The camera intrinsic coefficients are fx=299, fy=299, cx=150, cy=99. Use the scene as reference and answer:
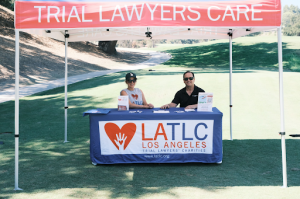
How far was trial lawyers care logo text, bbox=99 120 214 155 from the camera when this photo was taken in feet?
16.3

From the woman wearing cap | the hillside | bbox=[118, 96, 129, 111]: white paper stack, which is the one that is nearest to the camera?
bbox=[118, 96, 129, 111]: white paper stack

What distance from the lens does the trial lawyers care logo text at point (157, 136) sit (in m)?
4.96

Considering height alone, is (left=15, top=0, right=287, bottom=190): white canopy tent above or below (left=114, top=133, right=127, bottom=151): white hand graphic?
above

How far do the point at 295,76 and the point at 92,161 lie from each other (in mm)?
11909

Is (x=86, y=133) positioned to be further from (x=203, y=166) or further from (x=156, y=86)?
(x=156, y=86)

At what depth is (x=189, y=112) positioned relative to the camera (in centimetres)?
504

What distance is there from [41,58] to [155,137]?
2131 cm

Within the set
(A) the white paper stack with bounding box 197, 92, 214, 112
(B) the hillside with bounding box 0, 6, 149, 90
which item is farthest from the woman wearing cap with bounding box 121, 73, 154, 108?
(B) the hillside with bounding box 0, 6, 149, 90

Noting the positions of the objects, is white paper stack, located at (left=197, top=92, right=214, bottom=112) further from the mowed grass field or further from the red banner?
the red banner

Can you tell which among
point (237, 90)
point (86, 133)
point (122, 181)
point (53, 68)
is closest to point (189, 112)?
point (122, 181)

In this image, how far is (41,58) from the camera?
24.0m

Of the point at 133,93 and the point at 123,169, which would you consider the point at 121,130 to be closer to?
the point at 123,169

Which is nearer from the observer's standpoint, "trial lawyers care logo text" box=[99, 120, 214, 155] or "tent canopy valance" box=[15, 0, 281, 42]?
"tent canopy valance" box=[15, 0, 281, 42]

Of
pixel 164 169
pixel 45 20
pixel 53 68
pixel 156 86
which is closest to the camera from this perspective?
pixel 45 20
